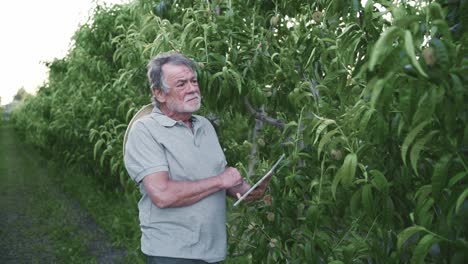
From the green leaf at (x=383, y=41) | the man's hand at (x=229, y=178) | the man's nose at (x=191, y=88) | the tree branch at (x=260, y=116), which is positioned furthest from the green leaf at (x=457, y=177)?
the tree branch at (x=260, y=116)

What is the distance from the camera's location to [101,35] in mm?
7664

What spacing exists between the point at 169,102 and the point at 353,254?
1040mm

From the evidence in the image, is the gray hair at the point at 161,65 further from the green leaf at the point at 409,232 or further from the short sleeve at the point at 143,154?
the green leaf at the point at 409,232

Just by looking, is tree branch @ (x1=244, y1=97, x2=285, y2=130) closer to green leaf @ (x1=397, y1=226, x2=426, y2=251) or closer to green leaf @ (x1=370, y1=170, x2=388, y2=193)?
green leaf @ (x1=370, y1=170, x2=388, y2=193)

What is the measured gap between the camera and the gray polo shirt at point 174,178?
8.10ft

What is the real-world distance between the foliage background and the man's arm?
1.37 feet

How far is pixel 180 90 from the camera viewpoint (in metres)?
2.61

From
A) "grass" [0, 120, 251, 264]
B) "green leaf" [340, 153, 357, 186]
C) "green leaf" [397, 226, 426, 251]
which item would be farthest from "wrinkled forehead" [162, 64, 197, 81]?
"grass" [0, 120, 251, 264]

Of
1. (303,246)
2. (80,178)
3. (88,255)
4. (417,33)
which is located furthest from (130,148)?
(80,178)

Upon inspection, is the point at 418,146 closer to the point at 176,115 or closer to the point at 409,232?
the point at 409,232

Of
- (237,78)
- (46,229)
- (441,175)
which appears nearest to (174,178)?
(237,78)

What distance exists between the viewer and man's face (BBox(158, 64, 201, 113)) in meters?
2.59

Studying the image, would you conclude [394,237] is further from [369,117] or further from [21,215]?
[21,215]

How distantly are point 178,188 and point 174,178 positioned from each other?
0.40 ft
